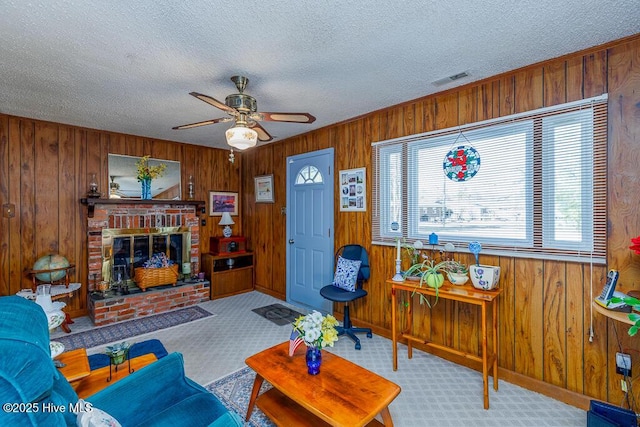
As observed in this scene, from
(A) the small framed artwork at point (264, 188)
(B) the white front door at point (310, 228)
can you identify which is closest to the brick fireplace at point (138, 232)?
(A) the small framed artwork at point (264, 188)

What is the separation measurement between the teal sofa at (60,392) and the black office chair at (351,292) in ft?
5.62

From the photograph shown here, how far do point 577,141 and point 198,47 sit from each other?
107 inches

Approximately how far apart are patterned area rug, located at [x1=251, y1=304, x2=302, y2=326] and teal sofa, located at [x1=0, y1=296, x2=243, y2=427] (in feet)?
7.09

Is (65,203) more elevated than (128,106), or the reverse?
(128,106)

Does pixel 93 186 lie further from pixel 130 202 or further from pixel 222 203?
pixel 222 203

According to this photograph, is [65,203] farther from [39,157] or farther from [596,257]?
[596,257]

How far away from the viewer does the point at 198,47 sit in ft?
6.59

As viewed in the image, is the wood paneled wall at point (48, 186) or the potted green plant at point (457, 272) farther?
the wood paneled wall at point (48, 186)

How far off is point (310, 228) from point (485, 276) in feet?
7.62

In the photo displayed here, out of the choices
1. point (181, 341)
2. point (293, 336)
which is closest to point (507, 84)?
point (293, 336)

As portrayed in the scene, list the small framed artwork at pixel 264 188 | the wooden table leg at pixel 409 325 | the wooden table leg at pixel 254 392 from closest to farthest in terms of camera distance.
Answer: the wooden table leg at pixel 254 392 < the wooden table leg at pixel 409 325 < the small framed artwork at pixel 264 188

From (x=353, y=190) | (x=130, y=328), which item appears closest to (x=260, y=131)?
(x=353, y=190)

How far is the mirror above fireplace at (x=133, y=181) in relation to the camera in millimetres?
4207

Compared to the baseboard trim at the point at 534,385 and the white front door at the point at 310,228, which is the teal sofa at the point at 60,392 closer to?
the baseboard trim at the point at 534,385
